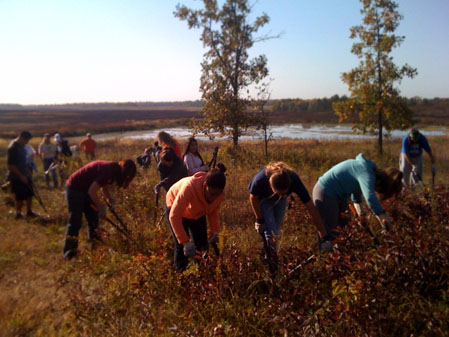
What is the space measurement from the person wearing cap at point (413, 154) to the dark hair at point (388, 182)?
3558 mm

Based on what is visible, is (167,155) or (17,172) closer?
(167,155)

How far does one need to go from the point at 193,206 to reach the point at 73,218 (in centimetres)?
227

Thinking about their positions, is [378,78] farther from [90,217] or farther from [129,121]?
[129,121]

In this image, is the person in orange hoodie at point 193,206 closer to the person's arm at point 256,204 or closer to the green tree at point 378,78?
the person's arm at point 256,204

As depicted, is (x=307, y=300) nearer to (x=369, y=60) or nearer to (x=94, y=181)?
(x=94, y=181)

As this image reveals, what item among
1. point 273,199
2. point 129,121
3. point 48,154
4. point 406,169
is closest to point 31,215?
point 48,154

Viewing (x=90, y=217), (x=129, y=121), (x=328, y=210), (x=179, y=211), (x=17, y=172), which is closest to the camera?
(x=179, y=211)

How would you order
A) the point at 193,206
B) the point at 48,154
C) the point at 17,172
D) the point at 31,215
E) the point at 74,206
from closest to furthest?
the point at 193,206, the point at 74,206, the point at 17,172, the point at 31,215, the point at 48,154

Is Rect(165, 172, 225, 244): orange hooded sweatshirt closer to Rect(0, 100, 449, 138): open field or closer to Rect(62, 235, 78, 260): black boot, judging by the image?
Rect(62, 235, 78, 260): black boot

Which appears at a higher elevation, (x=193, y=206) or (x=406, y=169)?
(x=193, y=206)

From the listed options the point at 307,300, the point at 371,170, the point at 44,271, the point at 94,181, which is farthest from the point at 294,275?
the point at 44,271

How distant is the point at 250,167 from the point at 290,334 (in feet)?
21.7

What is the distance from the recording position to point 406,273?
257 centimetres

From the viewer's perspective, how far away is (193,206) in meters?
3.10
